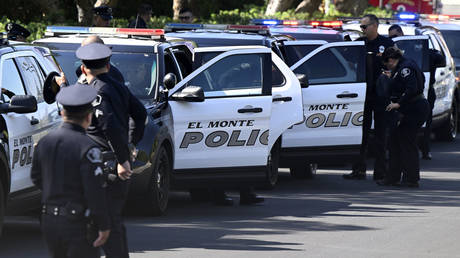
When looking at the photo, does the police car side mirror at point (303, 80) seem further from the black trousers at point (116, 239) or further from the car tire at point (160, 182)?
the black trousers at point (116, 239)

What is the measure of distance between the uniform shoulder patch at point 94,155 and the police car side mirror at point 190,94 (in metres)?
5.37

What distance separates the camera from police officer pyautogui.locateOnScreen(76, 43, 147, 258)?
736 centimetres

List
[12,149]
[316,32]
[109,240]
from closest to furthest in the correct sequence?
[109,240] < [12,149] < [316,32]

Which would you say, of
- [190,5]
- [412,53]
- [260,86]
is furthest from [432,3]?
[260,86]

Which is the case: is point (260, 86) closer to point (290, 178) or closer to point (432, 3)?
point (290, 178)

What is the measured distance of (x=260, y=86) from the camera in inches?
484

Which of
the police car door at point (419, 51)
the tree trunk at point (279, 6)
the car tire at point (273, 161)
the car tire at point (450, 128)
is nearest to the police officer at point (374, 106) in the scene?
the car tire at point (273, 161)

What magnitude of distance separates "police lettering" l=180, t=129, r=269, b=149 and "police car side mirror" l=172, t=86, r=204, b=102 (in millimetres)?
385

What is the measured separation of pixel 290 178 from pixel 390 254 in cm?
598

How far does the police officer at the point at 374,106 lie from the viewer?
1504 centimetres

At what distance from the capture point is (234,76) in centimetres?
1231

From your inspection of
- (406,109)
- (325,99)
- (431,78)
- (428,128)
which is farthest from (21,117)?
(431,78)

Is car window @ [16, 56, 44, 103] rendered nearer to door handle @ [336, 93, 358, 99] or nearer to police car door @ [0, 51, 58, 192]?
police car door @ [0, 51, 58, 192]

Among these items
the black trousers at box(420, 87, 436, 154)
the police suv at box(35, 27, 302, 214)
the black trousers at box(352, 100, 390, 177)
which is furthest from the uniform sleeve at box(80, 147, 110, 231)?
the black trousers at box(420, 87, 436, 154)
